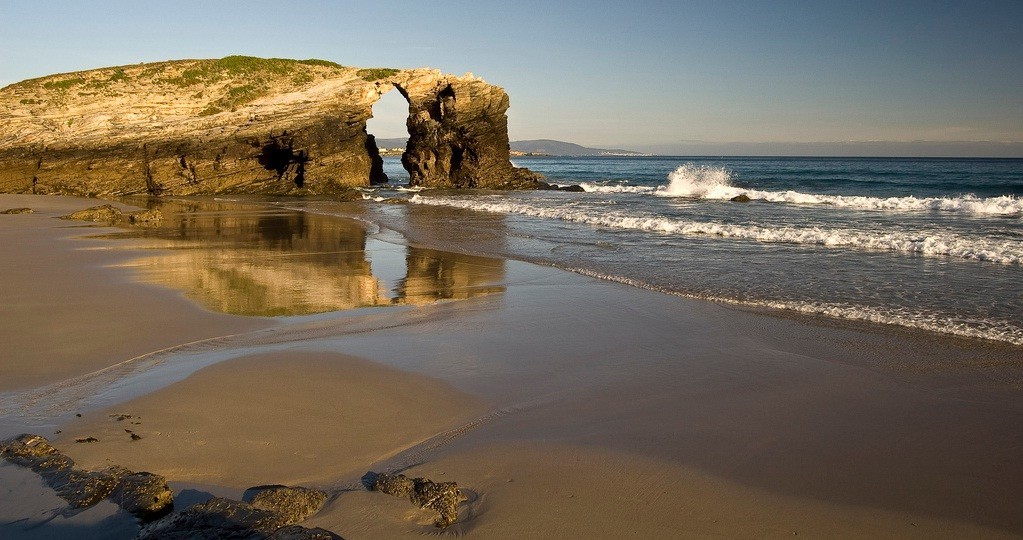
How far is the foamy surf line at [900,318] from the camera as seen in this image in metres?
6.28

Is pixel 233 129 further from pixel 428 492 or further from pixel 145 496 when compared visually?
pixel 428 492

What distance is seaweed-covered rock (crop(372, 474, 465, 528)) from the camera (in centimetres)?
303

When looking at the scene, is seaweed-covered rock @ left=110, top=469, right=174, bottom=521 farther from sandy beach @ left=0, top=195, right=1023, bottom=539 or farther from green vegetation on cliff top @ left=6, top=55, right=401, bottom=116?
green vegetation on cliff top @ left=6, top=55, right=401, bottom=116

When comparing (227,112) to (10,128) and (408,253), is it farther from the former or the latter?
(408,253)

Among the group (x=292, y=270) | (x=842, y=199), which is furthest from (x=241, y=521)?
(x=842, y=199)

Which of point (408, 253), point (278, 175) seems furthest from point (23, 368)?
point (278, 175)

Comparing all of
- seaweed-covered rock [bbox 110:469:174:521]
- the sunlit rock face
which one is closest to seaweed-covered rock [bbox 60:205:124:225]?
seaweed-covered rock [bbox 110:469:174:521]

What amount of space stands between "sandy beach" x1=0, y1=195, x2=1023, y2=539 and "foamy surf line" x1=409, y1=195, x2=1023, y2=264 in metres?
5.89

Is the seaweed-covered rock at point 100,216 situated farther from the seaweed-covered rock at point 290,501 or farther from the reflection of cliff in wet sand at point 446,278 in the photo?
the seaweed-covered rock at point 290,501

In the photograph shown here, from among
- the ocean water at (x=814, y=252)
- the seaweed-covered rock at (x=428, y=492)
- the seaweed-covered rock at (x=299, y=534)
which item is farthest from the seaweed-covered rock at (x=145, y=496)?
the ocean water at (x=814, y=252)

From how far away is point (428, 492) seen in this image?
124 inches

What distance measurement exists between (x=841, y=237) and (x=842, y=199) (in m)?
12.9

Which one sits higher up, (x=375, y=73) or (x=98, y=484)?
(x=375, y=73)

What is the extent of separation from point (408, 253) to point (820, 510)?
9908 millimetres
